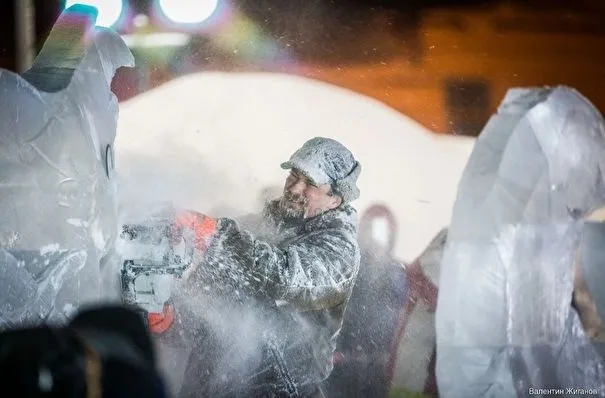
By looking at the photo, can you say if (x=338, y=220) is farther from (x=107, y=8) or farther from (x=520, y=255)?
(x=107, y=8)

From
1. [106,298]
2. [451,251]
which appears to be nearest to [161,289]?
[106,298]

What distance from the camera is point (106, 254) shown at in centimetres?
127

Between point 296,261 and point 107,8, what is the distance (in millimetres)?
669

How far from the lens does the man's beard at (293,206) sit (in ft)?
4.35

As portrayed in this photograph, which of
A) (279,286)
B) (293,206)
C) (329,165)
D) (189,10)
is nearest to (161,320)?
(279,286)

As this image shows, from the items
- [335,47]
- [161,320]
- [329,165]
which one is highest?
[335,47]

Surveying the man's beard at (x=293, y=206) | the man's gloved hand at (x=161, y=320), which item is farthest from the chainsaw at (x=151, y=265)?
the man's beard at (x=293, y=206)

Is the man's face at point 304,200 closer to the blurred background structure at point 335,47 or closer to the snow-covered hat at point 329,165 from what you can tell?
the snow-covered hat at point 329,165

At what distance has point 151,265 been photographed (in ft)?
4.21

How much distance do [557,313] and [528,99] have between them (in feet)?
1.47

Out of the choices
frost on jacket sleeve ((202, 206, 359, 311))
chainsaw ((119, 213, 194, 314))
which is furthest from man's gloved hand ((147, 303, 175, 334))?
frost on jacket sleeve ((202, 206, 359, 311))

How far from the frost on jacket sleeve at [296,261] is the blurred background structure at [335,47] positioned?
311 millimetres

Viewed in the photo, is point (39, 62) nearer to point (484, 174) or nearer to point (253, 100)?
point (253, 100)

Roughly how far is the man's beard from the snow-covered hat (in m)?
0.05
